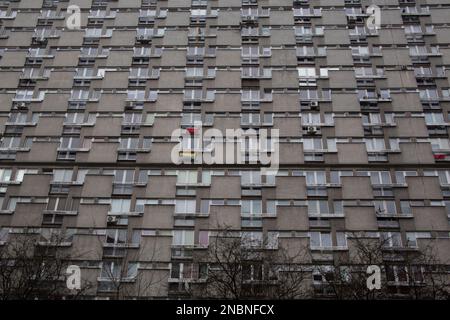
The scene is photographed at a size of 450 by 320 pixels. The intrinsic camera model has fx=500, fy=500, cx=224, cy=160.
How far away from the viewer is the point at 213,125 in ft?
99.7

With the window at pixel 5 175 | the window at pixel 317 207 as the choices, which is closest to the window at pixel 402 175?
the window at pixel 317 207

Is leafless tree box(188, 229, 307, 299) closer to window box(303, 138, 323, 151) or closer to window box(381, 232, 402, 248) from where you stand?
window box(381, 232, 402, 248)

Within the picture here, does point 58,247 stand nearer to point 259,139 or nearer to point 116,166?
point 116,166

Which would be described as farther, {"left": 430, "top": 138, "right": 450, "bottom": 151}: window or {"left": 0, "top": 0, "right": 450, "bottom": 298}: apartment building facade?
{"left": 430, "top": 138, "right": 450, "bottom": 151}: window

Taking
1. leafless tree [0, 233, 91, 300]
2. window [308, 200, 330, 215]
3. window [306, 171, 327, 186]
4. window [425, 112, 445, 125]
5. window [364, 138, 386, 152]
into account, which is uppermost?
window [425, 112, 445, 125]

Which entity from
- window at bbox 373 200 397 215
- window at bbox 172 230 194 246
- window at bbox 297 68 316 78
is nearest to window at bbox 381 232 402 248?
window at bbox 373 200 397 215

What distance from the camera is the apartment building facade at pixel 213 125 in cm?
2650

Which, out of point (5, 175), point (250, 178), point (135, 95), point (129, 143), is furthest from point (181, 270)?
point (135, 95)

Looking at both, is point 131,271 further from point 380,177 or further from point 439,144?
point 439,144

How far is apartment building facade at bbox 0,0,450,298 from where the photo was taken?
86.9 ft

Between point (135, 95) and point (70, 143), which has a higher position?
point (135, 95)

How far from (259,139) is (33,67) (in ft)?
54.1

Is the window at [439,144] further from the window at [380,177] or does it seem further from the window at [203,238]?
the window at [203,238]
